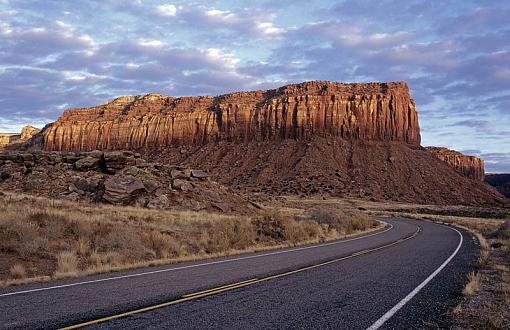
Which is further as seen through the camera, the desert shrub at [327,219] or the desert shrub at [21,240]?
the desert shrub at [327,219]

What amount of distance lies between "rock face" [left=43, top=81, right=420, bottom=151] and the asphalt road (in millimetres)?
96973

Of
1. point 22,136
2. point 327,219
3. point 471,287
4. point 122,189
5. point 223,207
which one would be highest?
point 22,136

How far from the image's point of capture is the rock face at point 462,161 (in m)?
171

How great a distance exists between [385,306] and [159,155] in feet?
366

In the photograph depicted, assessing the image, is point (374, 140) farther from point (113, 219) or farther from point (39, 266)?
point (39, 266)

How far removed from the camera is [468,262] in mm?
15453

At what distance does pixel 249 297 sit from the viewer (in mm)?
8680

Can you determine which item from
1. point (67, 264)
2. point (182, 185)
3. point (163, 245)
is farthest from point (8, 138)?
point (67, 264)

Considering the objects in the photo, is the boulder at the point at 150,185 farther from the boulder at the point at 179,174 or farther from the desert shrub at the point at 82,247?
the desert shrub at the point at 82,247

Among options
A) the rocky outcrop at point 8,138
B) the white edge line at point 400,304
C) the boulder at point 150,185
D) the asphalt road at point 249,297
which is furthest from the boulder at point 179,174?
the rocky outcrop at point 8,138

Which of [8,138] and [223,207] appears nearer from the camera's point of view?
[223,207]

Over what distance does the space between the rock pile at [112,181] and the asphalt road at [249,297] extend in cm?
1979

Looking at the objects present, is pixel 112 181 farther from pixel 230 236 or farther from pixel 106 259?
pixel 106 259

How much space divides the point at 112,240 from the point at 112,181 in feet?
57.1
